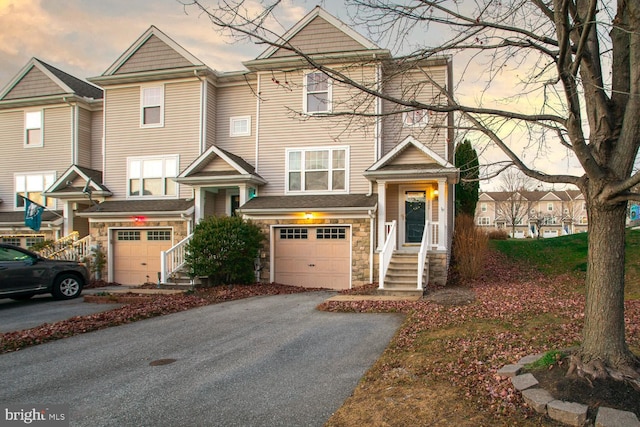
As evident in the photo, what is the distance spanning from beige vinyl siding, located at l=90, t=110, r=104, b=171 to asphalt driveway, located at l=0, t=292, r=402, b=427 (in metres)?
12.6

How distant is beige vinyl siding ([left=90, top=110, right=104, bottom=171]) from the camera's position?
18750 millimetres

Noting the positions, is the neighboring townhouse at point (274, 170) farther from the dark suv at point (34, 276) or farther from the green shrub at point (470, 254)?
the dark suv at point (34, 276)

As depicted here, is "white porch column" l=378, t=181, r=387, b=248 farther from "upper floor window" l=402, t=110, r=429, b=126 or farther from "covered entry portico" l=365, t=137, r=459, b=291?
"upper floor window" l=402, t=110, r=429, b=126

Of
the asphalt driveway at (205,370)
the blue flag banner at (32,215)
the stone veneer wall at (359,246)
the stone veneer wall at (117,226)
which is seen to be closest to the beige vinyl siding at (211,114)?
the stone veneer wall at (117,226)

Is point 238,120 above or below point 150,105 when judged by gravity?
below

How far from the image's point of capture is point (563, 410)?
3.62 m

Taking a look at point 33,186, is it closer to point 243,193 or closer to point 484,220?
point 243,193

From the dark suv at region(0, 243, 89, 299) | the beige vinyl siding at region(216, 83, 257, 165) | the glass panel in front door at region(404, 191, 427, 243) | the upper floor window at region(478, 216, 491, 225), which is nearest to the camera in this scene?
the dark suv at region(0, 243, 89, 299)

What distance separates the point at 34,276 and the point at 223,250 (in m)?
4.95

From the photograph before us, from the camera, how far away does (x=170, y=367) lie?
19.2 ft

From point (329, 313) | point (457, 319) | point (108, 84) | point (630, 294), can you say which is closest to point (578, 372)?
point (457, 319)

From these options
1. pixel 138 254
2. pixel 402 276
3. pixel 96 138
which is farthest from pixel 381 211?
pixel 96 138

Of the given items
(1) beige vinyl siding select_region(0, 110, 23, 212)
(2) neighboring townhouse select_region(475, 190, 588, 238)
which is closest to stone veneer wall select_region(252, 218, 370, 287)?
(1) beige vinyl siding select_region(0, 110, 23, 212)

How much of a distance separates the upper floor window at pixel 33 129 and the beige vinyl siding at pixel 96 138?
2.12 metres
